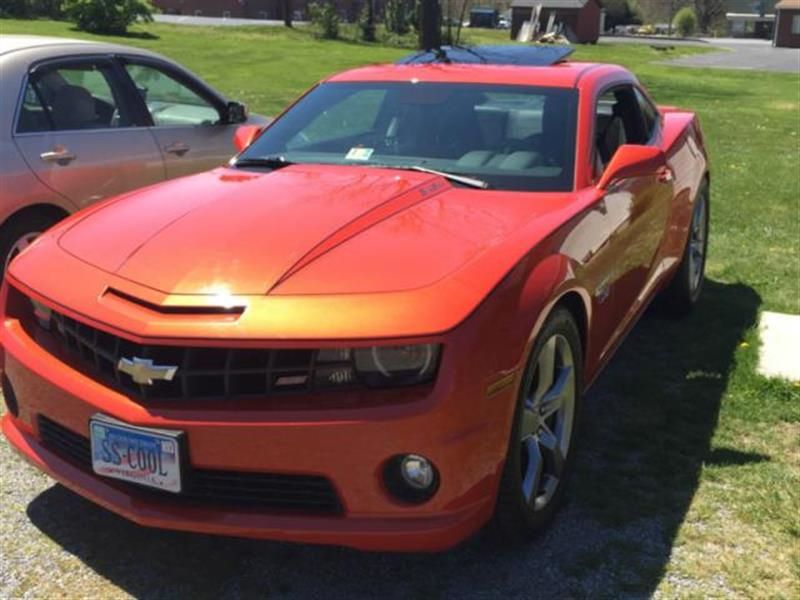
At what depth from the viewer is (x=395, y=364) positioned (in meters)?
2.70

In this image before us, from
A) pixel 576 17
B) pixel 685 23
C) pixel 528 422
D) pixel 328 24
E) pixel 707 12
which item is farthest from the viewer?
pixel 707 12

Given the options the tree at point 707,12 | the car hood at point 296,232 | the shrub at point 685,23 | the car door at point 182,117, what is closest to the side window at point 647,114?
the car hood at point 296,232

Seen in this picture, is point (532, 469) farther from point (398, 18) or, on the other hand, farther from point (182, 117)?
point (398, 18)

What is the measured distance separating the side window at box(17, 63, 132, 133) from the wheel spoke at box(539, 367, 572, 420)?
3510 millimetres

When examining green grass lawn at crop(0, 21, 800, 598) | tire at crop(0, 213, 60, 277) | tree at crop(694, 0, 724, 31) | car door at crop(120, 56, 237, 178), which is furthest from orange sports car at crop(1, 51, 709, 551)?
tree at crop(694, 0, 724, 31)

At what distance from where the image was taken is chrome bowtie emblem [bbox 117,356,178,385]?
2697 mm

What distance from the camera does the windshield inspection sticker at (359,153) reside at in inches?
164

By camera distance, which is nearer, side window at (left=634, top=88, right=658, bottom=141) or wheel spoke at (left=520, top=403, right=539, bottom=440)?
wheel spoke at (left=520, top=403, right=539, bottom=440)

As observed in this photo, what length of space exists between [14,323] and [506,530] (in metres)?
1.84

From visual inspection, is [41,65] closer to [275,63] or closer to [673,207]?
[673,207]

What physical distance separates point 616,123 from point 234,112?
9.34 ft

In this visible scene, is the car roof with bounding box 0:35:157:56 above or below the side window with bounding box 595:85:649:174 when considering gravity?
above

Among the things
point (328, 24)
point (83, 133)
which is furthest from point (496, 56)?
point (328, 24)

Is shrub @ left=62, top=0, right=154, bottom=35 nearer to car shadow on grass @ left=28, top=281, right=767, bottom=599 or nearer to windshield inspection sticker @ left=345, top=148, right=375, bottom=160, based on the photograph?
windshield inspection sticker @ left=345, top=148, right=375, bottom=160
